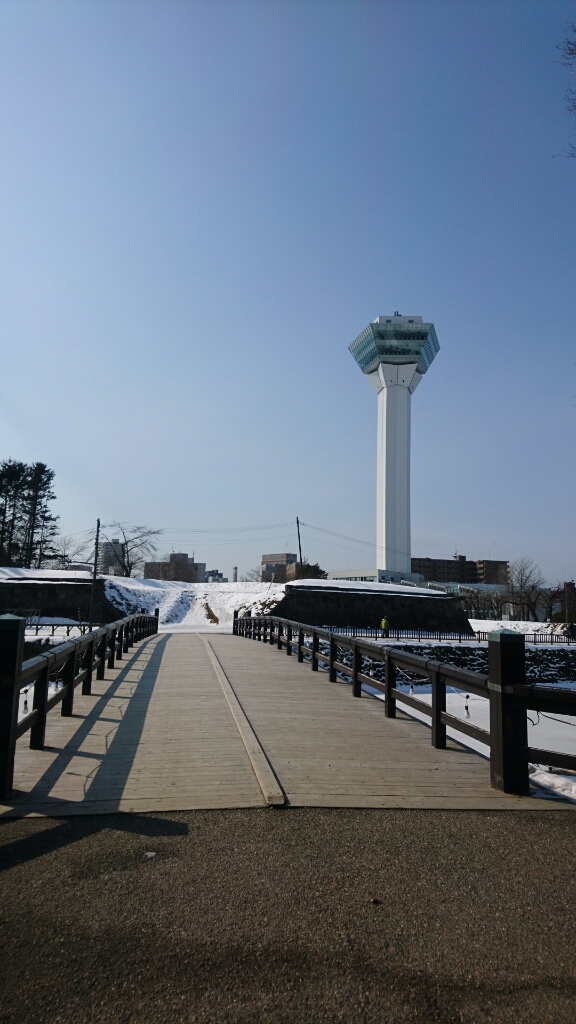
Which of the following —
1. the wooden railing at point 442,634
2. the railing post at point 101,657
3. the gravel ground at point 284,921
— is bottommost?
the wooden railing at point 442,634

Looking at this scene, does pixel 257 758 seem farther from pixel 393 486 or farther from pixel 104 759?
pixel 393 486

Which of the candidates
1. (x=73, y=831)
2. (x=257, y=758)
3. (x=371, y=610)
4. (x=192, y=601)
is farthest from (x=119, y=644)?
(x=192, y=601)

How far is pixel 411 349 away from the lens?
84.1 metres

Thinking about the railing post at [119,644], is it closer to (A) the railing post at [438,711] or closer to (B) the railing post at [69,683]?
(B) the railing post at [69,683]

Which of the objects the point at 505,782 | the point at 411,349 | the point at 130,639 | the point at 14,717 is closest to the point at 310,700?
the point at 505,782

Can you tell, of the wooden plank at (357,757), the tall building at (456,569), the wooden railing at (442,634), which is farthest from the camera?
the tall building at (456,569)

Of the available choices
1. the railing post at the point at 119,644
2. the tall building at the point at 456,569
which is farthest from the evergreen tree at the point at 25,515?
the tall building at the point at 456,569

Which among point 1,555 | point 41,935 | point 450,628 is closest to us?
point 41,935

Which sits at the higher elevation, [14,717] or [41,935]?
[14,717]

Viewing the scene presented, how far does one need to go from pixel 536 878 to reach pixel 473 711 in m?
20.4

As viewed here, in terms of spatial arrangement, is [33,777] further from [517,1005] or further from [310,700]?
[310,700]

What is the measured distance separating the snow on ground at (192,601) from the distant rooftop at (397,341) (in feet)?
130

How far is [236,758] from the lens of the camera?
5852mm

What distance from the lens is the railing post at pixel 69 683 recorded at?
7.43m
